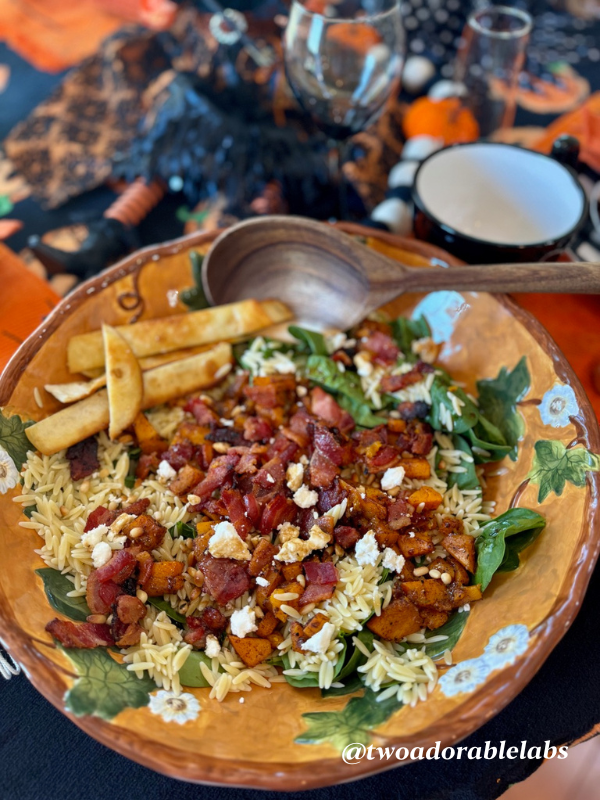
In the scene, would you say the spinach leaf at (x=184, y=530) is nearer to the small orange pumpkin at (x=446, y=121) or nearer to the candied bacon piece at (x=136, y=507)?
the candied bacon piece at (x=136, y=507)

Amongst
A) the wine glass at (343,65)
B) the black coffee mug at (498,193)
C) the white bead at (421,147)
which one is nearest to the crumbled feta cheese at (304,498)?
Answer: the black coffee mug at (498,193)

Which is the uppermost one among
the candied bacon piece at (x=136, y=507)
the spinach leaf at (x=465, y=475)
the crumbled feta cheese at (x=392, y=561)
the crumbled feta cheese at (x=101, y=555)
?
the crumbled feta cheese at (x=101, y=555)

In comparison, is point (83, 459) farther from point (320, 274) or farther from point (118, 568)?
point (320, 274)

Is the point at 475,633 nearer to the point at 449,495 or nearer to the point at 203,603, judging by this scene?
the point at 449,495

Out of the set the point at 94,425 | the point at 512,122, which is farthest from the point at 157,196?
the point at 512,122

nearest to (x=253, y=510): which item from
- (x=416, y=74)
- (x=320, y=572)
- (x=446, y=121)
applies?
(x=320, y=572)

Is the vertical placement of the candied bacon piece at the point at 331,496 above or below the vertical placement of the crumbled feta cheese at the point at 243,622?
below

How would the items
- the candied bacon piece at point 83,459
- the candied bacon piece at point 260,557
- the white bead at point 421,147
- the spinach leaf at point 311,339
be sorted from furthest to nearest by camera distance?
1. the white bead at point 421,147
2. the spinach leaf at point 311,339
3. the candied bacon piece at point 83,459
4. the candied bacon piece at point 260,557

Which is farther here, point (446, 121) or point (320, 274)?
point (446, 121)

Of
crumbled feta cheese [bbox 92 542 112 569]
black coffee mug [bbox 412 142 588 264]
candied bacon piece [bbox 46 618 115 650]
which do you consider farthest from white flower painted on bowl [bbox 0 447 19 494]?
black coffee mug [bbox 412 142 588 264]
